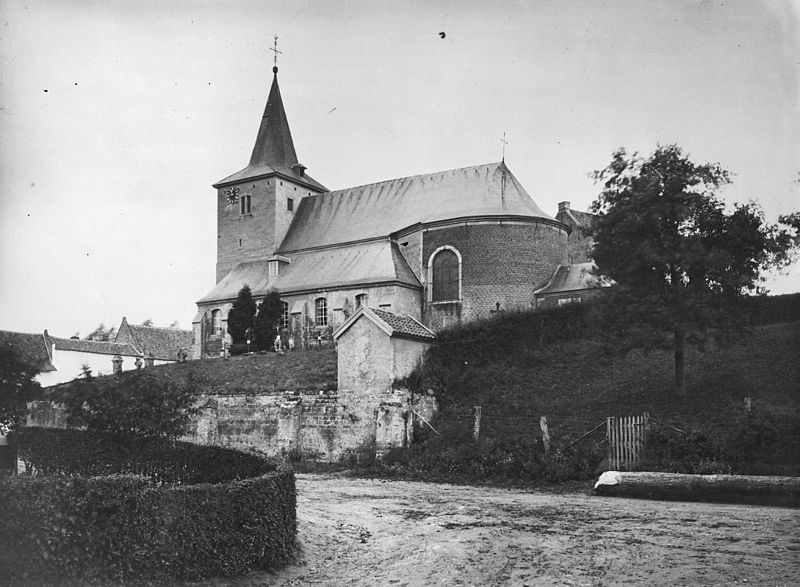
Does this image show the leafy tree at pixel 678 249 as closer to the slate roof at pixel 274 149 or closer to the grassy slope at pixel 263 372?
the grassy slope at pixel 263 372

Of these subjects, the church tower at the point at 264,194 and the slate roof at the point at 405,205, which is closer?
the slate roof at the point at 405,205

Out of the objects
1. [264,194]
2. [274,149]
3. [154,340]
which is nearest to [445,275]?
[264,194]

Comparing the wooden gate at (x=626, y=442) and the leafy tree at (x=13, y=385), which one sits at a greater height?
the leafy tree at (x=13, y=385)

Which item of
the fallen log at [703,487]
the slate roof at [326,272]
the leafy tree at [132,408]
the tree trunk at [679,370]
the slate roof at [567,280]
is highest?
the slate roof at [326,272]

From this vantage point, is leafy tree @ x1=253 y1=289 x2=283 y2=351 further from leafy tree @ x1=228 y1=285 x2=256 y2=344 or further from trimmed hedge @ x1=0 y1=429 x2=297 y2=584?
trimmed hedge @ x1=0 y1=429 x2=297 y2=584

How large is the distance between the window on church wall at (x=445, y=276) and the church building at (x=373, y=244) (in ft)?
0.18

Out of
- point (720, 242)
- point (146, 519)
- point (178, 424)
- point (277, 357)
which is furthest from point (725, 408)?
point (277, 357)

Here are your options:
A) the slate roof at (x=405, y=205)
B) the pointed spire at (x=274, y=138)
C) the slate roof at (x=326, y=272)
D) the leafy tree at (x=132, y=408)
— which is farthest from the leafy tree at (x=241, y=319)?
the leafy tree at (x=132, y=408)

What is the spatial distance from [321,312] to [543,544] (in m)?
30.1

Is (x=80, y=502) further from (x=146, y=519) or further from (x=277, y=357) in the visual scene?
(x=277, y=357)

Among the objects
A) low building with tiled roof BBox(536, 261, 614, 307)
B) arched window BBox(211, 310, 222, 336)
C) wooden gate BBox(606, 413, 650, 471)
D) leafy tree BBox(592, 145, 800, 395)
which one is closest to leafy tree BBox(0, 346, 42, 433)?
wooden gate BBox(606, 413, 650, 471)

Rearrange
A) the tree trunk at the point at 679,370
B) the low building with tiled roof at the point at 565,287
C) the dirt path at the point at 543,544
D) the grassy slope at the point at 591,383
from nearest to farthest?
1. the dirt path at the point at 543,544
2. the grassy slope at the point at 591,383
3. the tree trunk at the point at 679,370
4. the low building with tiled roof at the point at 565,287

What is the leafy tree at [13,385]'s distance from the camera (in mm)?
13188

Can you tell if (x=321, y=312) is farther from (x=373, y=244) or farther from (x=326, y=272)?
(x=373, y=244)
